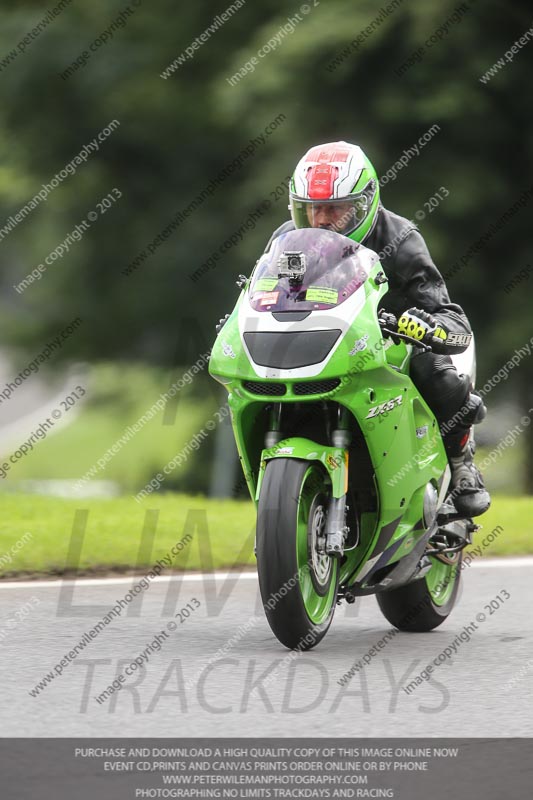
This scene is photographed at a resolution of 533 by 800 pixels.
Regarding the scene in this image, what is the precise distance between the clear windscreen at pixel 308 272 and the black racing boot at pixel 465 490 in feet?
3.85

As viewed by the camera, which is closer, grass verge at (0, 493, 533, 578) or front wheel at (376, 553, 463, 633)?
front wheel at (376, 553, 463, 633)

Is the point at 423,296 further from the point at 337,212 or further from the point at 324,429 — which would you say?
the point at 324,429

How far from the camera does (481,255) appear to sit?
1407cm

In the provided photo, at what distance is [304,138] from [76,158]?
260cm

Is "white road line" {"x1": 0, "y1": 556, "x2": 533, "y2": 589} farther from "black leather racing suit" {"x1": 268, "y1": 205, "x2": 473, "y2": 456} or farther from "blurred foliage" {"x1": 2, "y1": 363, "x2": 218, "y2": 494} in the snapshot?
"blurred foliage" {"x1": 2, "y1": 363, "x2": 218, "y2": 494}

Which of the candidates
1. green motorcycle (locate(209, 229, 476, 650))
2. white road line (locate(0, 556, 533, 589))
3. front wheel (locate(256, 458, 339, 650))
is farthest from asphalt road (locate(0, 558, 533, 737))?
green motorcycle (locate(209, 229, 476, 650))

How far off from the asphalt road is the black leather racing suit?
41.3 inches

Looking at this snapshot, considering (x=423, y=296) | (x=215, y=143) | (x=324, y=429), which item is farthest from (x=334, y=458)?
(x=215, y=143)

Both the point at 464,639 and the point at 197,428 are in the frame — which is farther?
the point at 197,428

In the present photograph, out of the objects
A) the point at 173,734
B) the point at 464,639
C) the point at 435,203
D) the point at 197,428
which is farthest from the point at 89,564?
the point at 197,428

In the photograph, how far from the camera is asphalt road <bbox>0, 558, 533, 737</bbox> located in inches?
190

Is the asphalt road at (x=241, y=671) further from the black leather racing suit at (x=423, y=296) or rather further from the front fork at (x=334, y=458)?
the black leather racing suit at (x=423, y=296)
